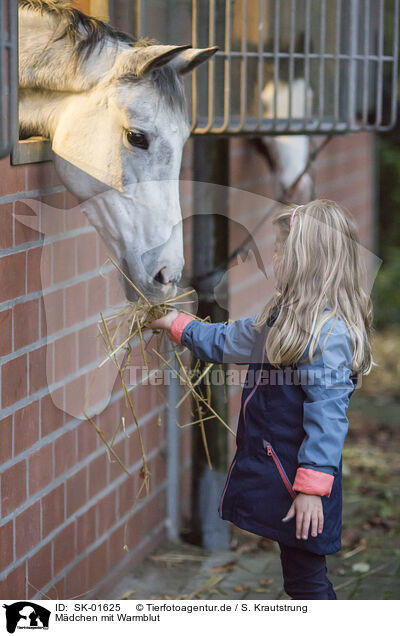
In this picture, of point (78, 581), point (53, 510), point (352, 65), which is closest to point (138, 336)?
point (53, 510)

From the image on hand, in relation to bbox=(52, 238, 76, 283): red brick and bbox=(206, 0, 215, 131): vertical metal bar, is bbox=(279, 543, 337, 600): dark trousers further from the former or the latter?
bbox=(206, 0, 215, 131): vertical metal bar

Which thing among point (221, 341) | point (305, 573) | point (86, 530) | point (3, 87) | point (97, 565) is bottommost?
point (97, 565)

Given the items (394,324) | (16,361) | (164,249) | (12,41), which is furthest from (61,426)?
(394,324)

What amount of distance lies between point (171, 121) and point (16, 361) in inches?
36.0

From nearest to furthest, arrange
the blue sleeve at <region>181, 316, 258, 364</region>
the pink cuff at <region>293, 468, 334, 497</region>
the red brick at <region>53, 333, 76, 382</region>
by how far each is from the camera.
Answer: the pink cuff at <region>293, 468, 334, 497</region> < the blue sleeve at <region>181, 316, 258, 364</region> < the red brick at <region>53, 333, 76, 382</region>

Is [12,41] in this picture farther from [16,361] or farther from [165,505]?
[165,505]

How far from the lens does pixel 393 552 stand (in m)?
4.25

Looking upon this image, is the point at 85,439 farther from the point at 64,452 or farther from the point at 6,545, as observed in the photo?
the point at 6,545

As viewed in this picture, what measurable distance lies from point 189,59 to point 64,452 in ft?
4.88

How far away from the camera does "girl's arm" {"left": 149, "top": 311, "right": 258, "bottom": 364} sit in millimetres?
2727

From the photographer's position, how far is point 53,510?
3.17m

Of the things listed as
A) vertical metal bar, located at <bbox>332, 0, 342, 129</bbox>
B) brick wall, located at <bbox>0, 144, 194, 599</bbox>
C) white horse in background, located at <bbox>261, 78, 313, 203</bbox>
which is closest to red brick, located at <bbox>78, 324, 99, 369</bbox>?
brick wall, located at <bbox>0, 144, 194, 599</bbox>

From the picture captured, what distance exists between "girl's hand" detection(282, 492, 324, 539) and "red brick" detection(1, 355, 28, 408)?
37.4 inches

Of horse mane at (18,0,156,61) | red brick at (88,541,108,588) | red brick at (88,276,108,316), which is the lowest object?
red brick at (88,541,108,588)
